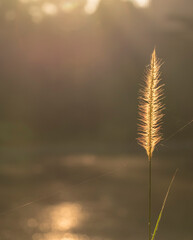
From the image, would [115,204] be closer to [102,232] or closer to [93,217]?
[93,217]

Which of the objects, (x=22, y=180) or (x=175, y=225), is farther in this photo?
(x=22, y=180)

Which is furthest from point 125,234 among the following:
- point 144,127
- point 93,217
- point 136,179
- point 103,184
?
point 144,127

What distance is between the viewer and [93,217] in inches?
3344

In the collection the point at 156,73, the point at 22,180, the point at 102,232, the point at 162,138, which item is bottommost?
the point at 162,138

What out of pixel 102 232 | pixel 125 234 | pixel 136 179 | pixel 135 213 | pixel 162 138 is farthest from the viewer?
pixel 136 179

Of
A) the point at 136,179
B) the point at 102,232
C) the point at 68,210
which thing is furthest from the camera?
the point at 136,179

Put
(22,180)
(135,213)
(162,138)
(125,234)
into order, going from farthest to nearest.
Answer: (22,180)
(135,213)
(125,234)
(162,138)

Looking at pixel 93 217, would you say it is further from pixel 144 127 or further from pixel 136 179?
pixel 144 127

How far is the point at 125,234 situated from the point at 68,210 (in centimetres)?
1562

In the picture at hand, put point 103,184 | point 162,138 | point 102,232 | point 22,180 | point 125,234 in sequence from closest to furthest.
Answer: point 162,138, point 102,232, point 125,234, point 22,180, point 103,184

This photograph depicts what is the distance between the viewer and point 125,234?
8056 centimetres

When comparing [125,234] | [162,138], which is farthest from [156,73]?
[125,234]

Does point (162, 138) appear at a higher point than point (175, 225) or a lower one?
lower

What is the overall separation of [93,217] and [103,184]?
3543 centimetres
